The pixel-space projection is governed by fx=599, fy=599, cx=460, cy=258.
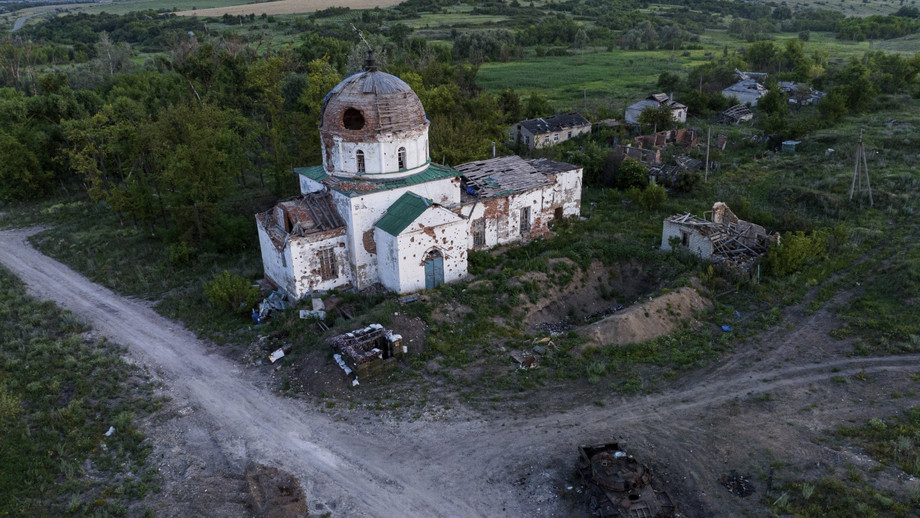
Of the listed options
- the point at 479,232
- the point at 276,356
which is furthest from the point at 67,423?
the point at 479,232

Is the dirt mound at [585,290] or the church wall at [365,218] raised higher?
the church wall at [365,218]

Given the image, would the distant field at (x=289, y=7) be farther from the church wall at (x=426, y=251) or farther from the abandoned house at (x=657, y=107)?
the church wall at (x=426, y=251)

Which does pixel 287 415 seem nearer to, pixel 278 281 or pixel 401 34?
pixel 278 281

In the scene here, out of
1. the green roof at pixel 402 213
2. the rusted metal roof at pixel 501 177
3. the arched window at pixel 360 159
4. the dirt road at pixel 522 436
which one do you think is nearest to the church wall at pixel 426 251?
the green roof at pixel 402 213

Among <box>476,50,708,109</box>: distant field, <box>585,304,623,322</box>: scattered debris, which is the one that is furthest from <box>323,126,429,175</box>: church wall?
<box>476,50,708,109</box>: distant field

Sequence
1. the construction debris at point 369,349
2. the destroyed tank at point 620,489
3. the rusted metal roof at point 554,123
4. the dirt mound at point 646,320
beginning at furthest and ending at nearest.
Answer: the rusted metal roof at point 554,123
the dirt mound at point 646,320
the construction debris at point 369,349
the destroyed tank at point 620,489
